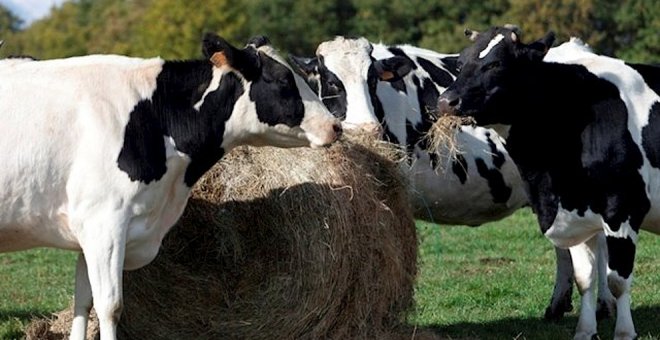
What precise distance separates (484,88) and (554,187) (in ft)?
3.04

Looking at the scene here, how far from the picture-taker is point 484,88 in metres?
8.55

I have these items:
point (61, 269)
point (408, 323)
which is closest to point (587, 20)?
point (61, 269)

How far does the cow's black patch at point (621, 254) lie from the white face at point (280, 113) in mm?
2480

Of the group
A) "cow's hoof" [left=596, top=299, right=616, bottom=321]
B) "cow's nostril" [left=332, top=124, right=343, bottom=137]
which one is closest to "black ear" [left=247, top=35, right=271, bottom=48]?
"cow's nostril" [left=332, top=124, right=343, bottom=137]

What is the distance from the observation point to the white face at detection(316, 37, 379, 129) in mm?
9617

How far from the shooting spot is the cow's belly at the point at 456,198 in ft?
34.9

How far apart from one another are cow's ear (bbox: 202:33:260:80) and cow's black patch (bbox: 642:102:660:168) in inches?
123

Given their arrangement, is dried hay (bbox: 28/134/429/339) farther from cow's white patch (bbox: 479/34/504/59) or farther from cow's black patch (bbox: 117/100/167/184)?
cow's white patch (bbox: 479/34/504/59)

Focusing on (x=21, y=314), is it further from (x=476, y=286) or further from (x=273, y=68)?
(x=476, y=286)

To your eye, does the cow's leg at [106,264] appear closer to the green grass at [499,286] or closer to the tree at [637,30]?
the green grass at [499,286]

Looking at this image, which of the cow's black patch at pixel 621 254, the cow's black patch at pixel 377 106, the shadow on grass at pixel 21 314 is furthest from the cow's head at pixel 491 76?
the shadow on grass at pixel 21 314

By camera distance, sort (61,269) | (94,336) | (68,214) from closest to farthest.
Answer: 1. (68,214)
2. (94,336)
3. (61,269)

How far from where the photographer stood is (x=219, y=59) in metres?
7.30

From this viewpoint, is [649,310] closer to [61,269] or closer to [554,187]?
[554,187]
